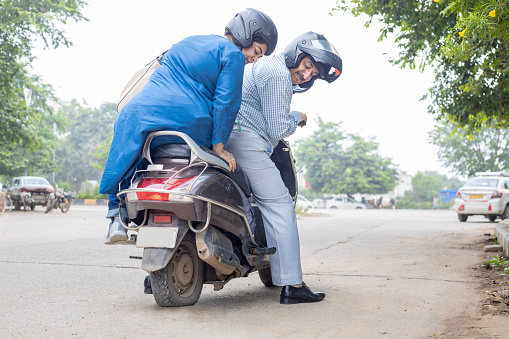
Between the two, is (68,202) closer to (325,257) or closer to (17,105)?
(17,105)

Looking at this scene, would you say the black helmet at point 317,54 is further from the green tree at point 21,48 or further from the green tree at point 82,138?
the green tree at point 82,138

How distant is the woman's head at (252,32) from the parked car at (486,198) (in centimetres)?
1533

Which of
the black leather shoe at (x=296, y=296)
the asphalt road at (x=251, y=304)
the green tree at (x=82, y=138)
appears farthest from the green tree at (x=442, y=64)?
the green tree at (x=82, y=138)

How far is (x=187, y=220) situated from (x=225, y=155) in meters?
0.51

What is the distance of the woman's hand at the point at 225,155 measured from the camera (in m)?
3.58

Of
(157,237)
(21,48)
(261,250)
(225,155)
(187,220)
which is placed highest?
(21,48)

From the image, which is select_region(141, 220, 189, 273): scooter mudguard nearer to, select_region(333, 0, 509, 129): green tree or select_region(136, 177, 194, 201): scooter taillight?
select_region(136, 177, 194, 201): scooter taillight

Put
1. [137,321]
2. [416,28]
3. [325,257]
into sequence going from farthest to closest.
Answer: [416,28], [325,257], [137,321]

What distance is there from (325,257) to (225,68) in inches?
165

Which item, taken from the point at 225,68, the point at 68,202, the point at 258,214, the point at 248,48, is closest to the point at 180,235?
the point at 258,214

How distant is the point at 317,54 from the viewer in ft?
13.2

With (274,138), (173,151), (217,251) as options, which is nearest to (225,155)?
(173,151)

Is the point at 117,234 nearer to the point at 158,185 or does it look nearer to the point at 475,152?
the point at 158,185

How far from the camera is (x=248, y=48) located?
407 centimetres
